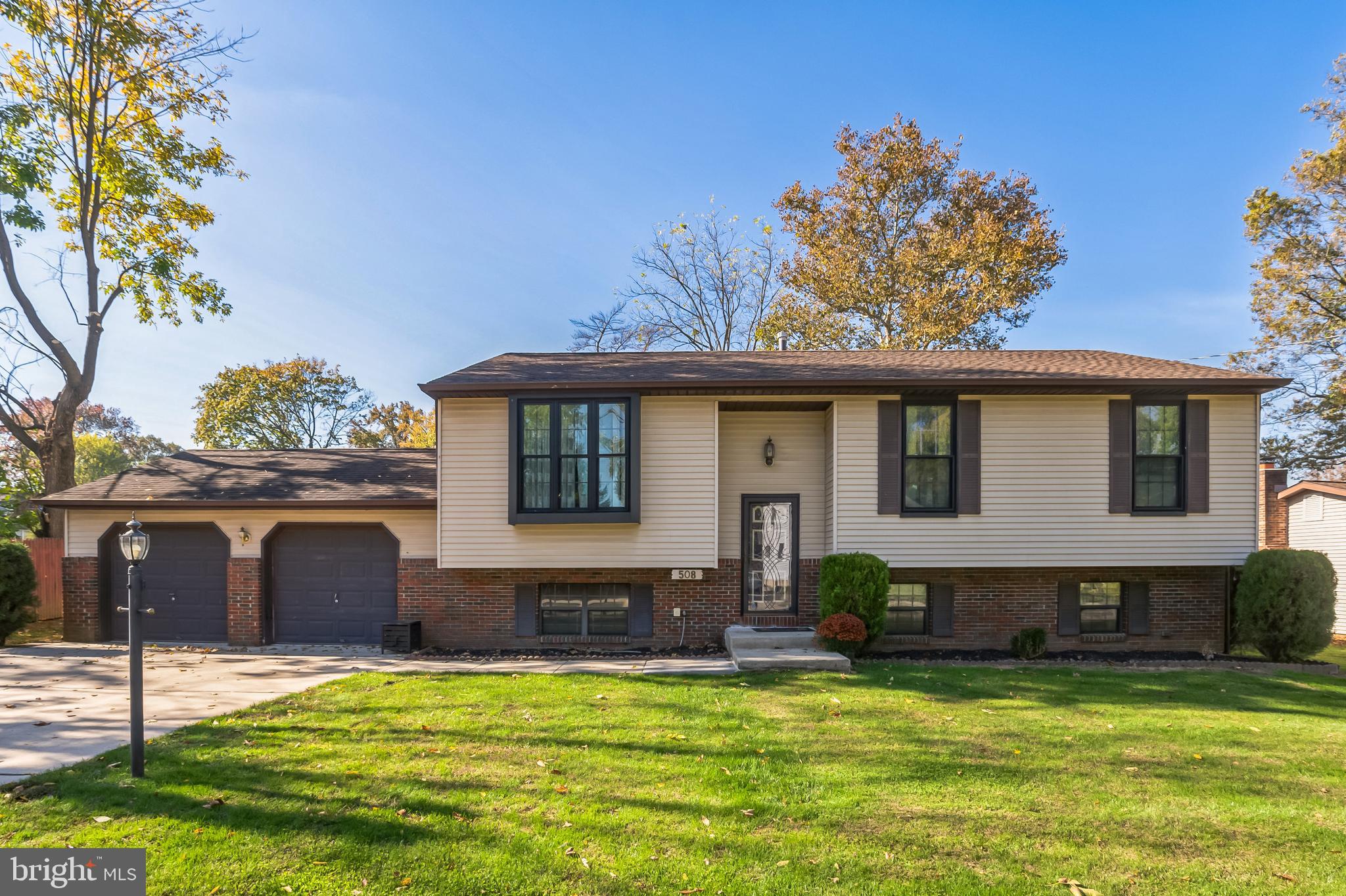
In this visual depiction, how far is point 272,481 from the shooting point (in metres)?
12.5

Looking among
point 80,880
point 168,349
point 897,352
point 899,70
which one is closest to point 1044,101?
point 899,70

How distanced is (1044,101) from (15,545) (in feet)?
78.2

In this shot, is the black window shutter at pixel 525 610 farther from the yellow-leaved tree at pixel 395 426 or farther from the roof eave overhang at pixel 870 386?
the yellow-leaved tree at pixel 395 426

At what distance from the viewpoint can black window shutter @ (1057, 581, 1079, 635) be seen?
11.1m

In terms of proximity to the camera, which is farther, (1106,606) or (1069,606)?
(1106,606)

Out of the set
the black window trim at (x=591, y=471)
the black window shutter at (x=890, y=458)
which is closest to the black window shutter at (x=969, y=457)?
the black window shutter at (x=890, y=458)

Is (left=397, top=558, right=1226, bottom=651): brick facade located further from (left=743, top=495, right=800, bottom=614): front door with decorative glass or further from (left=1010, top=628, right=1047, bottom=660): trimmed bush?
(left=1010, top=628, right=1047, bottom=660): trimmed bush

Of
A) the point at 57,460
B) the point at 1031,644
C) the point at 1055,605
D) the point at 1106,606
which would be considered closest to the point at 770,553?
the point at 1031,644

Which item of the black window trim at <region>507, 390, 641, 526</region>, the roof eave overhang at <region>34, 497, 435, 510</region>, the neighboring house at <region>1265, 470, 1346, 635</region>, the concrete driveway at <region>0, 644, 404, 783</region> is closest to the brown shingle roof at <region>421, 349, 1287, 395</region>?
the black window trim at <region>507, 390, 641, 526</region>

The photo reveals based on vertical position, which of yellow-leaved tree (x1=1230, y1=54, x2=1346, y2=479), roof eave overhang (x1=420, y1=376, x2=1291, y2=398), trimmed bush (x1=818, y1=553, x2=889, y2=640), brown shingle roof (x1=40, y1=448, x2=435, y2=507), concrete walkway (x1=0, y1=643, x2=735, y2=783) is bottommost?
concrete walkway (x1=0, y1=643, x2=735, y2=783)

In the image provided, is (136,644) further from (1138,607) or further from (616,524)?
(1138,607)

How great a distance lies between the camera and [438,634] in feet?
36.9

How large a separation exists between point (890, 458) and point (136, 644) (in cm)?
930

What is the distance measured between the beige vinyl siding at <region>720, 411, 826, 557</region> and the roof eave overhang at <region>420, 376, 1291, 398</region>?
1115mm
